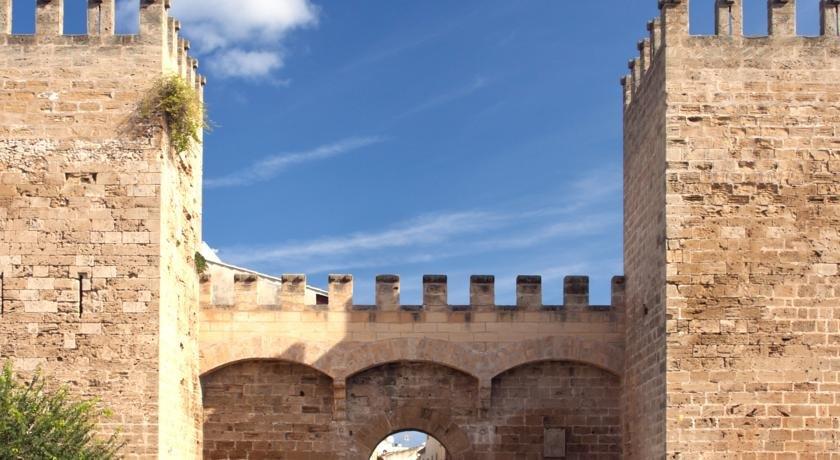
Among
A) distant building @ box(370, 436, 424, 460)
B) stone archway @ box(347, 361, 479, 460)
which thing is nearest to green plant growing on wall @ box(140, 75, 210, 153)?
stone archway @ box(347, 361, 479, 460)

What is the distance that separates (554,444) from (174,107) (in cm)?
664

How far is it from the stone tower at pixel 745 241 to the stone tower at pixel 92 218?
18.3 feet

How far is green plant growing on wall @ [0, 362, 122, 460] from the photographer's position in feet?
38.6

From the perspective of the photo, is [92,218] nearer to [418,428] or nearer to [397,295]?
[397,295]

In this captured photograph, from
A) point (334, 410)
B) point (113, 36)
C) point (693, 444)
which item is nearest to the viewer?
point (693, 444)

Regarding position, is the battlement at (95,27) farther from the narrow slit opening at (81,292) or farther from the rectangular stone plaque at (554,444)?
the rectangular stone plaque at (554,444)

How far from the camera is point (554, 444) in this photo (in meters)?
15.6

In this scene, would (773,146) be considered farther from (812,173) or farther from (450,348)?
(450,348)

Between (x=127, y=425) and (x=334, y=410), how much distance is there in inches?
140

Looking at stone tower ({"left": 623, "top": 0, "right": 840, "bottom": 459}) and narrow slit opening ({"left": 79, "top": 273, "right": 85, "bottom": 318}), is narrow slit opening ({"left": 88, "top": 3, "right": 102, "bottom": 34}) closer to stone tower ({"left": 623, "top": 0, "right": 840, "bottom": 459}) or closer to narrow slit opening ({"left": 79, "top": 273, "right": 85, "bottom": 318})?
narrow slit opening ({"left": 79, "top": 273, "right": 85, "bottom": 318})

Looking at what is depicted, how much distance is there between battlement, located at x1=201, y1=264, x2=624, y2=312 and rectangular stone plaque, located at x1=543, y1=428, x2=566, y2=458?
5.44 ft

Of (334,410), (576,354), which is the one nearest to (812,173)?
(576,354)

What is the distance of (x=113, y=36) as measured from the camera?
13.3 meters

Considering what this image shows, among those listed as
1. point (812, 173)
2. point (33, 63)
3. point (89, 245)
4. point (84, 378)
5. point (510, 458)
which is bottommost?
point (510, 458)
